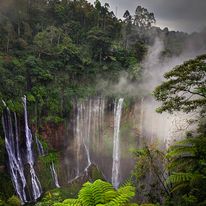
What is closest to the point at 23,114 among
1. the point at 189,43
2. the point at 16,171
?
the point at 16,171

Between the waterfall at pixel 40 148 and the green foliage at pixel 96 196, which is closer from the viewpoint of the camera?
the green foliage at pixel 96 196

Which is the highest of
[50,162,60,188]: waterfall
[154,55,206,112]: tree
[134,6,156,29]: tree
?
[134,6,156,29]: tree

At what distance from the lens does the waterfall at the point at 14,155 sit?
17.8 m

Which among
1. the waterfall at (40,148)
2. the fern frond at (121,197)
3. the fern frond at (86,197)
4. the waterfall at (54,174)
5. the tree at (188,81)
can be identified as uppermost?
the tree at (188,81)

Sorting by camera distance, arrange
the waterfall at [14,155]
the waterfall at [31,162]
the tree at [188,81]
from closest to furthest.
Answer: the tree at [188,81]
the waterfall at [14,155]
the waterfall at [31,162]

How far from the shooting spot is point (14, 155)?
727 inches

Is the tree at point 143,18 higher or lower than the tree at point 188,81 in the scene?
higher

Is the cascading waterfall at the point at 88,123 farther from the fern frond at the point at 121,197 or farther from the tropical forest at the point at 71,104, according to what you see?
the fern frond at the point at 121,197

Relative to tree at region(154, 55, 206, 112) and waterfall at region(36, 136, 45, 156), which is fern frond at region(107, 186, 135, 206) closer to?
tree at region(154, 55, 206, 112)

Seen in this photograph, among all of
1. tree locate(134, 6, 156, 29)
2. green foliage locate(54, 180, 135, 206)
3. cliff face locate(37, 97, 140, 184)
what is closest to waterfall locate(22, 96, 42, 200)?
cliff face locate(37, 97, 140, 184)

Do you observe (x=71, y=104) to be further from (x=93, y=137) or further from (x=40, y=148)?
(x=40, y=148)

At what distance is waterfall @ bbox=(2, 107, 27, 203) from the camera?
58.4ft

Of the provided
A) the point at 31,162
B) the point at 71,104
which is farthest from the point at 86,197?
the point at 71,104

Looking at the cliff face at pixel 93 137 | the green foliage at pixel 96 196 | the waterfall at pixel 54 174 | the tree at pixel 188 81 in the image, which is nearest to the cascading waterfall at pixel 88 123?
the cliff face at pixel 93 137
